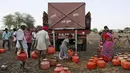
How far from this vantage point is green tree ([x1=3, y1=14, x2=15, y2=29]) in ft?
223

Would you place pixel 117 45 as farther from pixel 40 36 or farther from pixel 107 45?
pixel 40 36

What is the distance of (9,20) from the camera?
68.6m

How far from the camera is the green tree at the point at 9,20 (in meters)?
68.1

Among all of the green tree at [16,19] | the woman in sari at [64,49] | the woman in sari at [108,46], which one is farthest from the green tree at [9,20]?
the woman in sari at [108,46]

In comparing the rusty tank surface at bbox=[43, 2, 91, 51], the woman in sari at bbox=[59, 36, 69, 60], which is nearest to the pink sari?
the woman in sari at bbox=[59, 36, 69, 60]

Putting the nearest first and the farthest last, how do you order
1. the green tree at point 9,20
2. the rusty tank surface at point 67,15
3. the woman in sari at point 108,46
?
the woman in sari at point 108,46, the rusty tank surface at point 67,15, the green tree at point 9,20

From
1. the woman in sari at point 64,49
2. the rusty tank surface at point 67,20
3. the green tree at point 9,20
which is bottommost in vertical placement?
the woman in sari at point 64,49

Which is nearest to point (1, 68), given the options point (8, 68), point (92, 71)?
point (8, 68)

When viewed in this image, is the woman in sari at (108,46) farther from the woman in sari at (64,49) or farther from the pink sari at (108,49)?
the woman in sari at (64,49)

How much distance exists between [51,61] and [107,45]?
2760 mm

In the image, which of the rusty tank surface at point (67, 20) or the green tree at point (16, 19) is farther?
the green tree at point (16, 19)

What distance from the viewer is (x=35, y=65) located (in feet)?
36.2

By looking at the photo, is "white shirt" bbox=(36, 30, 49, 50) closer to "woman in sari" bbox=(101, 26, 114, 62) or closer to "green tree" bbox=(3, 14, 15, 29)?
"woman in sari" bbox=(101, 26, 114, 62)

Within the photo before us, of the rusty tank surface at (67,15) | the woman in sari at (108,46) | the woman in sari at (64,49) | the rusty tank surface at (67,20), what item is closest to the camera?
the woman in sari at (108,46)
